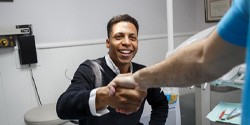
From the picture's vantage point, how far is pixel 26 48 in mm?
2039

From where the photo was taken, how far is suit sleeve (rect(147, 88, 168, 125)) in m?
1.26

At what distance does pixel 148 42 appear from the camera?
2666mm

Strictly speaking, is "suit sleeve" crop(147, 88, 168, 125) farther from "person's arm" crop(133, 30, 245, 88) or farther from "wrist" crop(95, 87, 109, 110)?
"person's arm" crop(133, 30, 245, 88)

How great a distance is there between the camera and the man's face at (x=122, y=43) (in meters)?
1.20

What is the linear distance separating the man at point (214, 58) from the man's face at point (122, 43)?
43cm

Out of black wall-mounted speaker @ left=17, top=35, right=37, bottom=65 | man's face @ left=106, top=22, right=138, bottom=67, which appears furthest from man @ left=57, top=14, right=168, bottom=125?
black wall-mounted speaker @ left=17, top=35, right=37, bottom=65

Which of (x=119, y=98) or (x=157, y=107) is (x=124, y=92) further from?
(x=157, y=107)

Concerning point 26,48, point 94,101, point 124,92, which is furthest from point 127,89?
point 26,48

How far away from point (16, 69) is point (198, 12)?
215 centimetres

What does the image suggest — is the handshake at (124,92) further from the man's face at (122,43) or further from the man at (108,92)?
the man's face at (122,43)

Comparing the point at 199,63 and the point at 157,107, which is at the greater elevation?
the point at 199,63

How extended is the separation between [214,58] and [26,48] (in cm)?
183

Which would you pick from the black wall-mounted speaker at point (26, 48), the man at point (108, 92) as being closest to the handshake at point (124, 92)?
the man at point (108, 92)

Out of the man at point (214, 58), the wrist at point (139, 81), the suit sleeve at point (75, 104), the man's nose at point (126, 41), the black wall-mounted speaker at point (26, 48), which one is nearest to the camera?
the man at point (214, 58)
